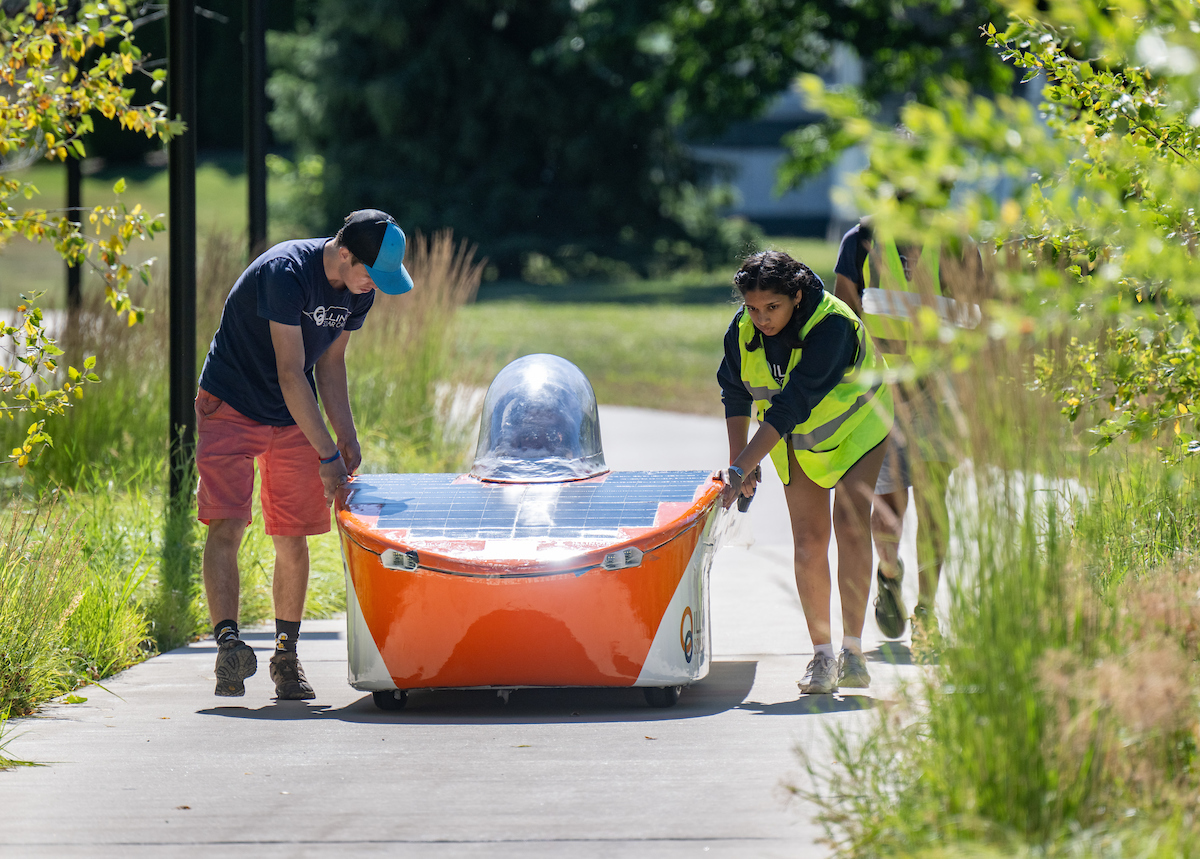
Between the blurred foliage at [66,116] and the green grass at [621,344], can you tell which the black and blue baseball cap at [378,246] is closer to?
the blurred foliage at [66,116]

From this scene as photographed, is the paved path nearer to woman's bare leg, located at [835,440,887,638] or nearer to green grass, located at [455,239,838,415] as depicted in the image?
woman's bare leg, located at [835,440,887,638]

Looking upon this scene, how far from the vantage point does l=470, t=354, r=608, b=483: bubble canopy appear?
5.69m

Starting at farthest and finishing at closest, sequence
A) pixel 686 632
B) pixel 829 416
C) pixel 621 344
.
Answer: pixel 621 344 < pixel 829 416 < pixel 686 632

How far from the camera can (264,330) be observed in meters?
5.50

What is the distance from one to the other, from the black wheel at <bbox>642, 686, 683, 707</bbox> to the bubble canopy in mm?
925

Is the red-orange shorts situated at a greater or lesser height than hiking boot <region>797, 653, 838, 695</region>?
greater

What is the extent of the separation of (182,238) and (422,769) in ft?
12.5

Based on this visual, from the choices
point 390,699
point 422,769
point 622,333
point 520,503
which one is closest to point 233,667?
point 390,699

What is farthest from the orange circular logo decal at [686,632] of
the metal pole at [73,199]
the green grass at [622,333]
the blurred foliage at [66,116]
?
the metal pole at [73,199]

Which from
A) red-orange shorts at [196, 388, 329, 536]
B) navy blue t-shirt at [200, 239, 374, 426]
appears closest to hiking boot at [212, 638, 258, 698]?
red-orange shorts at [196, 388, 329, 536]

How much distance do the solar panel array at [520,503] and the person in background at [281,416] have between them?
287 mm

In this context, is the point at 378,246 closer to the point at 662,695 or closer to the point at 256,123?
the point at 662,695

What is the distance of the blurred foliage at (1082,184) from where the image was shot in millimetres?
2717

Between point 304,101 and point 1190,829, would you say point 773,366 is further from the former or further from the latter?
point 304,101
